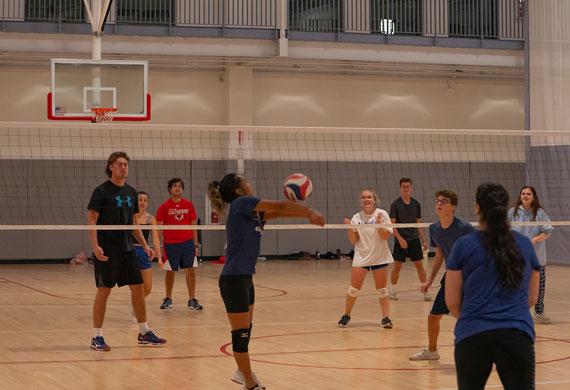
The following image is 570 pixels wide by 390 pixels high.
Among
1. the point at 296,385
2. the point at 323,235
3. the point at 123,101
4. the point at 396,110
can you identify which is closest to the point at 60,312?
the point at 123,101

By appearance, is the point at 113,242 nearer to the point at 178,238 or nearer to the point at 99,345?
the point at 99,345

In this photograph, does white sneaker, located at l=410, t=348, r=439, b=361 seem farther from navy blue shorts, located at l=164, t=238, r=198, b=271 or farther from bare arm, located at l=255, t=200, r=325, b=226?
navy blue shorts, located at l=164, t=238, r=198, b=271

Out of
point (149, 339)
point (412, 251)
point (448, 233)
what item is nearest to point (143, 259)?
point (149, 339)

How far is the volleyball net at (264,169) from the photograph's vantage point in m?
18.2

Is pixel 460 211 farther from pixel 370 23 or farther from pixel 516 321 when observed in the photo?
pixel 516 321

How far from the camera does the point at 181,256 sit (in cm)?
1048

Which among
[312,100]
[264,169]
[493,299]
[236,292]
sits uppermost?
[312,100]

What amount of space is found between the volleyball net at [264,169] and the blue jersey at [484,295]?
14.4 metres

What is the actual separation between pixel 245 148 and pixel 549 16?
287 inches

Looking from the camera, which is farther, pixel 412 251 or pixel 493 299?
pixel 412 251

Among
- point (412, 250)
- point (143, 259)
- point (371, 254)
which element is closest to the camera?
point (371, 254)

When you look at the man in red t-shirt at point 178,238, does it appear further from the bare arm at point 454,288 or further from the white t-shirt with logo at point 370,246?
the bare arm at point 454,288

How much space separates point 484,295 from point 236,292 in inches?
91.9

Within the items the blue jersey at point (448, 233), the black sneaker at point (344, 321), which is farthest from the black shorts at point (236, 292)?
the black sneaker at point (344, 321)
